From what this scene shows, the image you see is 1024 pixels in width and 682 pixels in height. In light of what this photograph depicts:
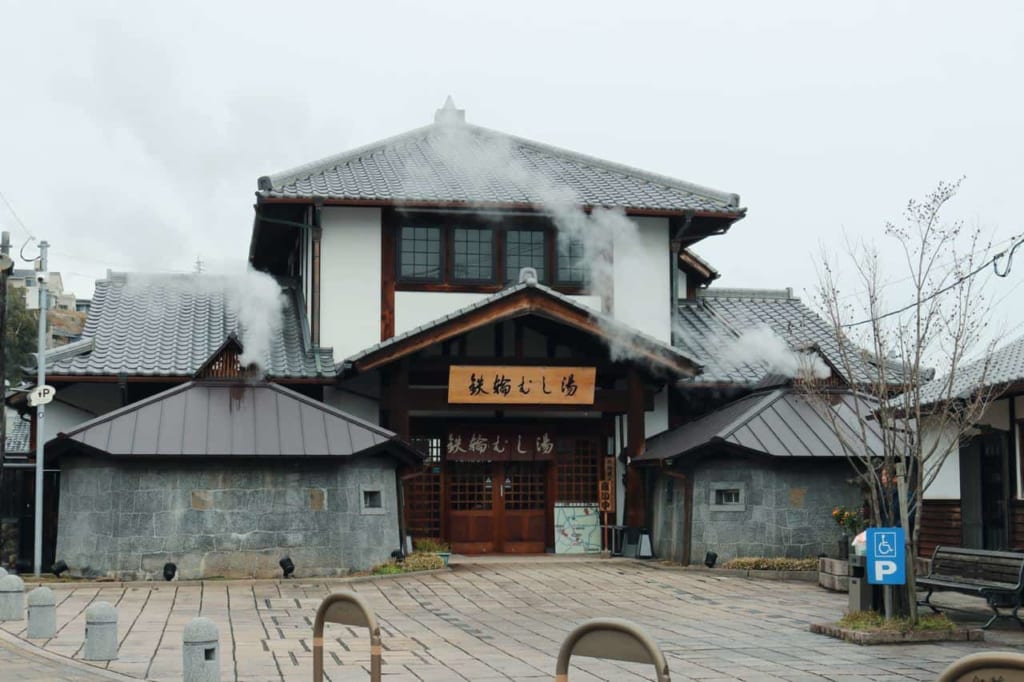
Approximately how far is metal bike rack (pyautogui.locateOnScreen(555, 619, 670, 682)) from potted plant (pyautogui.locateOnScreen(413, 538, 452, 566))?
15660 millimetres

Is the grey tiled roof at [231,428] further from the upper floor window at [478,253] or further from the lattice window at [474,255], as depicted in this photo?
the lattice window at [474,255]

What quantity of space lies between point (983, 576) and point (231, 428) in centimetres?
1210

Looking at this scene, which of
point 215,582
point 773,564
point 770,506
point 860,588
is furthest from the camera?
point 770,506

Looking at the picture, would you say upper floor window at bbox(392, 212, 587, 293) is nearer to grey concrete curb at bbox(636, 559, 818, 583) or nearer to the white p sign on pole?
grey concrete curb at bbox(636, 559, 818, 583)

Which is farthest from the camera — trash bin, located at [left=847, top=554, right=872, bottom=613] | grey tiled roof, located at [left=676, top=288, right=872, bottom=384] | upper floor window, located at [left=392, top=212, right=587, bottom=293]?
grey tiled roof, located at [left=676, top=288, right=872, bottom=384]

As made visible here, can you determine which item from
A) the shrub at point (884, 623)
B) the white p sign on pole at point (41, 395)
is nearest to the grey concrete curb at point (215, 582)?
the white p sign on pole at point (41, 395)

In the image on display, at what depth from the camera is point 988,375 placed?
21016mm

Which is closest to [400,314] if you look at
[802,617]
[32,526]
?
[32,526]

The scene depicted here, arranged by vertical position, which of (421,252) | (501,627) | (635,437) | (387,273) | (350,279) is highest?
(421,252)

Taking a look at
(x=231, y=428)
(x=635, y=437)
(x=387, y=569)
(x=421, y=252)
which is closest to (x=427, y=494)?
(x=387, y=569)

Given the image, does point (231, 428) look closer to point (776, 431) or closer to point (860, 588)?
point (776, 431)

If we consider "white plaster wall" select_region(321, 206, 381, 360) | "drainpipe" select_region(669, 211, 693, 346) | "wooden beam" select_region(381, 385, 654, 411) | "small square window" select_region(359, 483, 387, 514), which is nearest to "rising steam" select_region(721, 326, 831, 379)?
"drainpipe" select_region(669, 211, 693, 346)

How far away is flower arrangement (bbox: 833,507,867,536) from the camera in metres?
20.6

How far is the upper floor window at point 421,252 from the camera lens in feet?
83.9
